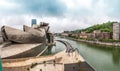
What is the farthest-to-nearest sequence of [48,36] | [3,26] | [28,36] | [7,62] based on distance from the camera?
[48,36], [28,36], [3,26], [7,62]

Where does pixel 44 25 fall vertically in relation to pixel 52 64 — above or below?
above

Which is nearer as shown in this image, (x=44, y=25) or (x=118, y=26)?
(x=44, y=25)

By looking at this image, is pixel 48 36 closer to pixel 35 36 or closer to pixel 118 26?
pixel 35 36

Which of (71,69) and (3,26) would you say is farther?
(3,26)

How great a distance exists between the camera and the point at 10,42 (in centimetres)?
3192

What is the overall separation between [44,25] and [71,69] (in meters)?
38.1

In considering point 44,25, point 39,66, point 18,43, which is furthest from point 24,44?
point 44,25

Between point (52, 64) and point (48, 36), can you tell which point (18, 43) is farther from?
point (48, 36)

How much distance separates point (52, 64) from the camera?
55.5 feet

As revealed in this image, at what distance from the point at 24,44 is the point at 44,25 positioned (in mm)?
23185

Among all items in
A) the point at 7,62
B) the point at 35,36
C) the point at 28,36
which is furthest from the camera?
the point at 35,36

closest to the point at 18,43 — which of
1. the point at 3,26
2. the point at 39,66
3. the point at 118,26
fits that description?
the point at 3,26

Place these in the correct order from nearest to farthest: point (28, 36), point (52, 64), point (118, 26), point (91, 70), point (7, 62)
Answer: point (52, 64) → point (91, 70) → point (7, 62) → point (28, 36) → point (118, 26)

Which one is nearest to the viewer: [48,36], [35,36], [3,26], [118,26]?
[3,26]
